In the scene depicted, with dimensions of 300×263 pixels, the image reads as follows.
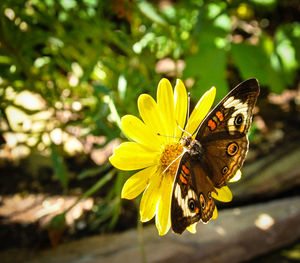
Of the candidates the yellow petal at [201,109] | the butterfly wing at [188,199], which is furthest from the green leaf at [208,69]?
the butterfly wing at [188,199]

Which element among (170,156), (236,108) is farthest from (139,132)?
(236,108)

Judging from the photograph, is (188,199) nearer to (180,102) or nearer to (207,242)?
(180,102)

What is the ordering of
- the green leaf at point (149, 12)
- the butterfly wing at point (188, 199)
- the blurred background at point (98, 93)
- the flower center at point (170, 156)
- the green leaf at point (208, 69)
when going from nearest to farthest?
the butterfly wing at point (188, 199), the flower center at point (170, 156), the green leaf at point (149, 12), the blurred background at point (98, 93), the green leaf at point (208, 69)

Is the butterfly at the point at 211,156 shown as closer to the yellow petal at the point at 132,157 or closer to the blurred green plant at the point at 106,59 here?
the yellow petal at the point at 132,157

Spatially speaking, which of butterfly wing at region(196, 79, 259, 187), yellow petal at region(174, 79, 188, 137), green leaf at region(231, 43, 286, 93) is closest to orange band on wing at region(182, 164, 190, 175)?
butterfly wing at region(196, 79, 259, 187)

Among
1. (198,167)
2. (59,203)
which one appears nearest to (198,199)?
(198,167)

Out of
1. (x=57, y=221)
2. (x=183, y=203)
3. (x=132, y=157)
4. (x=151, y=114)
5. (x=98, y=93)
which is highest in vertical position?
(x=98, y=93)
